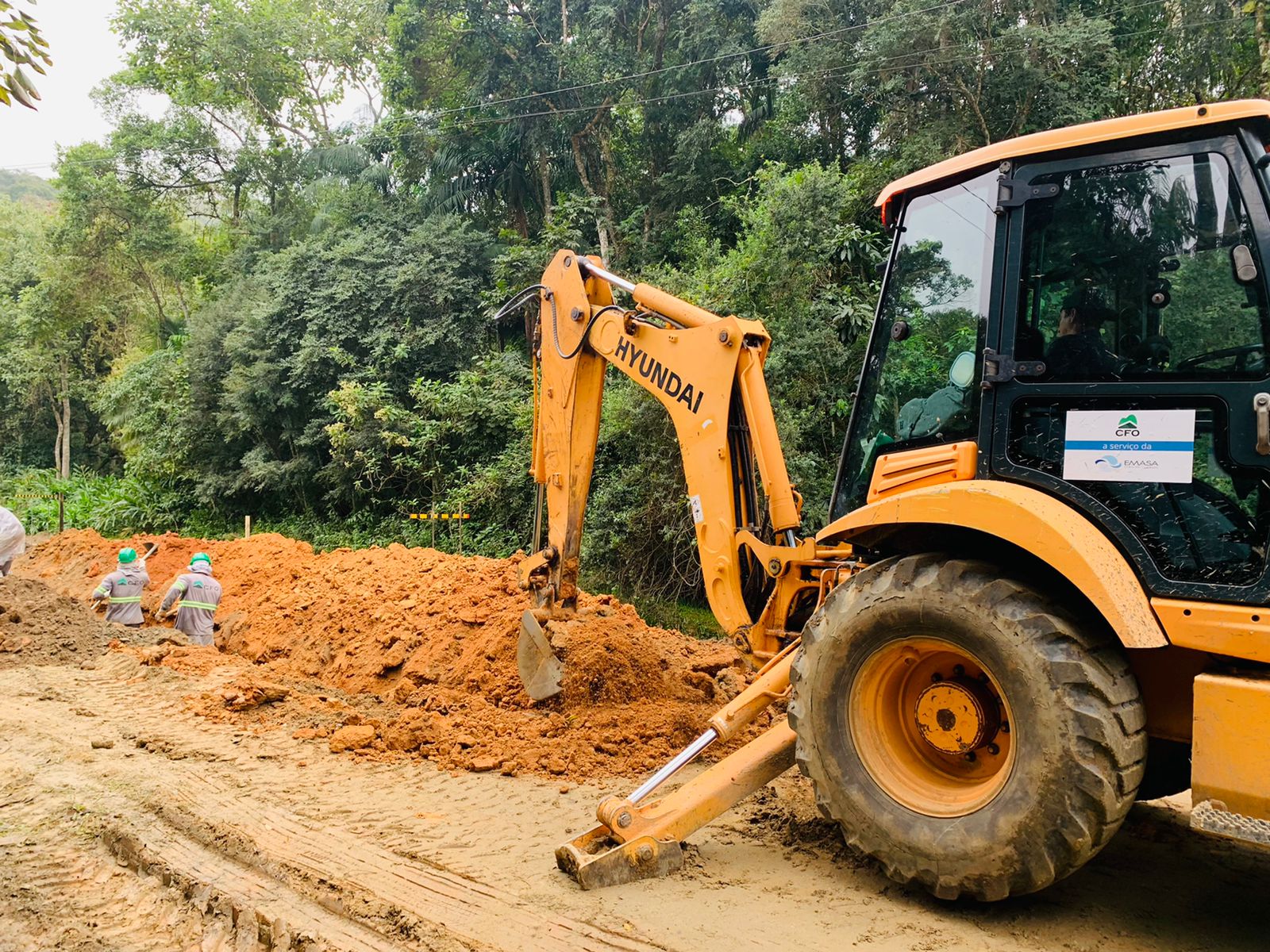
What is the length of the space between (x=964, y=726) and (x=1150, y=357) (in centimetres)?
156

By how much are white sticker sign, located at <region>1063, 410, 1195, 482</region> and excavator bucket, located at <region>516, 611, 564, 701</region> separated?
3854 millimetres

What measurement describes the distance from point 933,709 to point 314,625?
23.8 feet

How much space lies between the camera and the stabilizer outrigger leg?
3.80m

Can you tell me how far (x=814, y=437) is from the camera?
1217 cm

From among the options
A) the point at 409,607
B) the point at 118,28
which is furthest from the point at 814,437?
the point at 118,28

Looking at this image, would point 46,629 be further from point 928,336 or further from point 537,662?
point 928,336

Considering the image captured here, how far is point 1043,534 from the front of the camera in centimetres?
316

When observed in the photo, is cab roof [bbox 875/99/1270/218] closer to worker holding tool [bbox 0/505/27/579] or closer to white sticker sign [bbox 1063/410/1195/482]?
white sticker sign [bbox 1063/410/1195/482]

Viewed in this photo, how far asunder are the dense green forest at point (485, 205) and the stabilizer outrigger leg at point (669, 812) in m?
6.05

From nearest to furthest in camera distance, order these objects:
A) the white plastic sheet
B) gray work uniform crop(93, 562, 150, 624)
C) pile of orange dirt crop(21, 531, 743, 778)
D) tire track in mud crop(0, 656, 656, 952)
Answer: tire track in mud crop(0, 656, 656, 952), pile of orange dirt crop(21, 531, 743, 778), the white plastic sheet, gray work uniform crop(93, 562, 150, 624)

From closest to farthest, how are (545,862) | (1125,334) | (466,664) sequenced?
(1125,334), (545,862), (466,664)

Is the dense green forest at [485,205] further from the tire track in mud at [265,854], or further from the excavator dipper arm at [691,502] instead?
the tire track in mud at [265,854]

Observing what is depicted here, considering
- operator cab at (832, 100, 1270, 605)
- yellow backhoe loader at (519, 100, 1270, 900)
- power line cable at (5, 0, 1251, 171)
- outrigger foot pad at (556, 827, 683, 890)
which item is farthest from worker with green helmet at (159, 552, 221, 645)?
power line cable at (5, 0, 1251, 171)

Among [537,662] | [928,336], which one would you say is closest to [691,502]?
[928,336]
